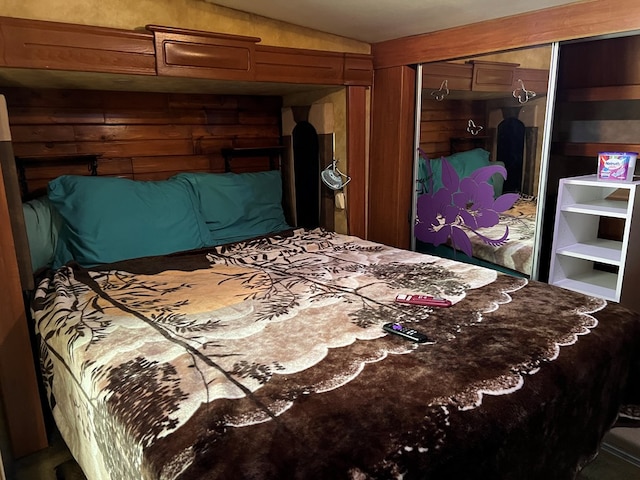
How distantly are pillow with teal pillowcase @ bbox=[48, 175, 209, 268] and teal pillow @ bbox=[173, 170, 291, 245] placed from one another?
0.54ft

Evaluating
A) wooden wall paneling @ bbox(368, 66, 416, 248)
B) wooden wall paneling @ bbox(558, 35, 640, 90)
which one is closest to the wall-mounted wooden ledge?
wooden wall paneling @ bbox(368, 66, 416, 248)

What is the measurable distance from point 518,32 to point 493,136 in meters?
0.49

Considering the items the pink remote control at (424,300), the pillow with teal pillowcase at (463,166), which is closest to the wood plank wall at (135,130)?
the pillow with teal pillowcase at (463,166)

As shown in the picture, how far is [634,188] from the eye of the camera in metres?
1.88

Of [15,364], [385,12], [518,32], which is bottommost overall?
[15,364]

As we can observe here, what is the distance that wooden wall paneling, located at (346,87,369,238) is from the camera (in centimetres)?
278

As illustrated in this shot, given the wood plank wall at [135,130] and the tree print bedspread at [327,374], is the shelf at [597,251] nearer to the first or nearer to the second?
the tree print bedspread at [327,374]

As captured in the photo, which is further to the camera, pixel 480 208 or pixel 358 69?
pixel 358 69

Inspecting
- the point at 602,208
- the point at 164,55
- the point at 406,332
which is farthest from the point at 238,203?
the point at 602,208

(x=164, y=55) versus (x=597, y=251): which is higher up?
(x=164, y=55)

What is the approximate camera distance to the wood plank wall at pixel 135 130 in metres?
2.28

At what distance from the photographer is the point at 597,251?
217 centimetres

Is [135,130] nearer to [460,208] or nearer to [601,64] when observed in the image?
[460,208]

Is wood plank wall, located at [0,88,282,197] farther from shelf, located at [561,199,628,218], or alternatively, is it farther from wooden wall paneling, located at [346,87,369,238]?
shelf, located at [561,199,628,218]
